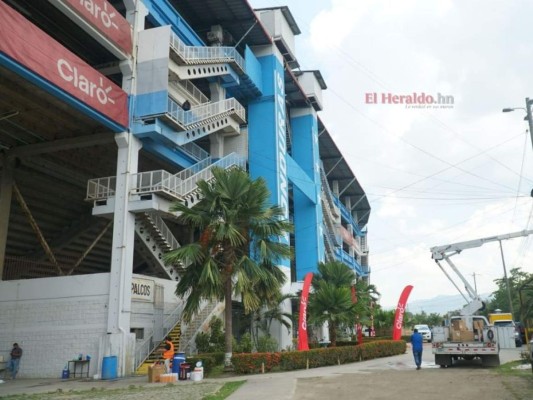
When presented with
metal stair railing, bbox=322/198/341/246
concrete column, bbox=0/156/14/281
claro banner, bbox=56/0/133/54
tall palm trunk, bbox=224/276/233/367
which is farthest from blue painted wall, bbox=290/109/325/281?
concrete column, bbox=0/156/14/281

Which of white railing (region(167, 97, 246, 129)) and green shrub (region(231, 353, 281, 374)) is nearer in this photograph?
green shrub (region(231, 353, 281, 374))

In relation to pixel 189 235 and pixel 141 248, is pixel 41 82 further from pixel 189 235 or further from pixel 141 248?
pixel 189 235

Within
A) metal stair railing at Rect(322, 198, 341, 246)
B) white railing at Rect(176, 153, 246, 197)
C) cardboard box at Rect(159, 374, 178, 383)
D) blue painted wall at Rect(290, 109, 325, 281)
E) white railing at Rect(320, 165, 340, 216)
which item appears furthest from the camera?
white railing at Rect(320, 165, 340, 216)

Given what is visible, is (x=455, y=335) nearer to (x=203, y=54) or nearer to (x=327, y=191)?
(x=203, y=54)

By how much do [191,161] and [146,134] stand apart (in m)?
6.06

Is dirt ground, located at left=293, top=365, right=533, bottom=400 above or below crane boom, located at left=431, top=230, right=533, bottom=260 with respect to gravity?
below

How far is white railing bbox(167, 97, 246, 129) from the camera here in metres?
24.9

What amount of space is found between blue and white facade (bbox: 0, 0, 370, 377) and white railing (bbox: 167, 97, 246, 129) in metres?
0.08

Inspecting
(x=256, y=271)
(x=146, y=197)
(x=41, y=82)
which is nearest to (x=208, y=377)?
(x=256, y=271)

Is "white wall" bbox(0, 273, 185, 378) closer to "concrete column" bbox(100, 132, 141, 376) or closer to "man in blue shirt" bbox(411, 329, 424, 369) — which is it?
"concrete column" bbox(100, 132, 141, 376)

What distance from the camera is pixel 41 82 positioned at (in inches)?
741

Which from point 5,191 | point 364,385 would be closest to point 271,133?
point 5,191

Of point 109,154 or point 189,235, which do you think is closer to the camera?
point 109,154

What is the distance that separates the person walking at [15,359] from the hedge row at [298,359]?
1018cm
